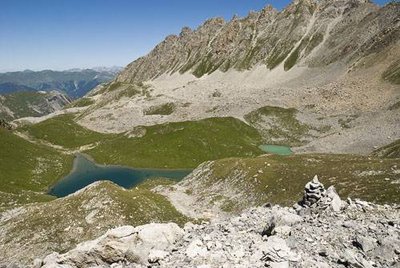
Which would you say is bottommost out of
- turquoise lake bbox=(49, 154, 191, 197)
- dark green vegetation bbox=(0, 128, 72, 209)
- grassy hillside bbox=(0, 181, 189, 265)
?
turquoise lake bbox=(49, 154, 191, 197)

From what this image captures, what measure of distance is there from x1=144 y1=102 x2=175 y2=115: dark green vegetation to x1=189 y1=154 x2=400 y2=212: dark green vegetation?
107 m

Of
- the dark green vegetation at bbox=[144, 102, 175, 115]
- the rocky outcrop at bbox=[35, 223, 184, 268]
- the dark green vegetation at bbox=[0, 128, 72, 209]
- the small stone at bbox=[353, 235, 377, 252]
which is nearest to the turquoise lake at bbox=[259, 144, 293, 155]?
the dark green vegetation at bbox=[144, 102, 175, 115]

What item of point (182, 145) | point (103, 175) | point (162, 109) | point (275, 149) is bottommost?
point (275, 149)

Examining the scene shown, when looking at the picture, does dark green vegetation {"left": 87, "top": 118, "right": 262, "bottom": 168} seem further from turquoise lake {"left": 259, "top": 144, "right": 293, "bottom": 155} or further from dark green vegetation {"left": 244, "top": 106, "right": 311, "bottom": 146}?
dark green vegetation {"left": 244, "top": 106, "right": 311, "bottom": 146}

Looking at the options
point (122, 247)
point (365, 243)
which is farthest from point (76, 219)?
point (365, 243)

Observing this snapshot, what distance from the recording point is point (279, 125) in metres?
160

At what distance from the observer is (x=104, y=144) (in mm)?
148375

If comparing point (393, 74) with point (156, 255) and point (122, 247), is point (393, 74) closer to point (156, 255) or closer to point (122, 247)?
point (122, 247)

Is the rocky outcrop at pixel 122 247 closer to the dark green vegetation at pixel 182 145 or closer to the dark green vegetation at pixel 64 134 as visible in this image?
the dark green vegetation at pixel 182 145

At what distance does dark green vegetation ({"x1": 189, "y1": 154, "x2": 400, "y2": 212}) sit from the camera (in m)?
57.0

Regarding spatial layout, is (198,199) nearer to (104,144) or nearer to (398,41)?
(104,144)

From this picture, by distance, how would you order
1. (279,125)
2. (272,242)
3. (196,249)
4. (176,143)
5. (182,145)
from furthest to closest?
(279,125) < (176,143) < (182,145) < (196,249) < (272,242)

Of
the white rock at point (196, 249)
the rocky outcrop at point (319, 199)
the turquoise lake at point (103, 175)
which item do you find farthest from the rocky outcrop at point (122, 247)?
the turquoise lake at point (103, 175)

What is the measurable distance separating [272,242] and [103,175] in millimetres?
97112
